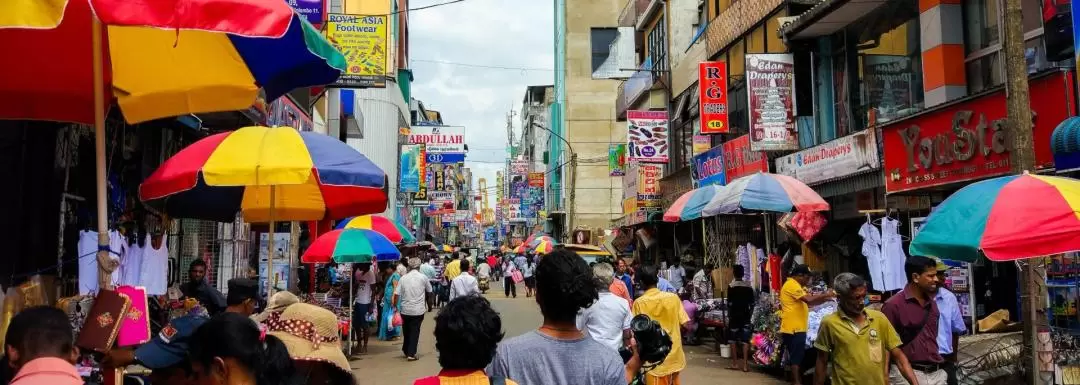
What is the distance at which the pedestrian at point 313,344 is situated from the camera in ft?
11.6

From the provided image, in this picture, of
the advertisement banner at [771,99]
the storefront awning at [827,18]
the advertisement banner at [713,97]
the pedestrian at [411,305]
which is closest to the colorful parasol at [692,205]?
the advertisement banner at [771,99]

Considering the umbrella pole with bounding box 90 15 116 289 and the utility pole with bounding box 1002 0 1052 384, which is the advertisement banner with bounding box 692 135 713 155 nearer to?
the utility pole with bounding box 1002 0 1052 384

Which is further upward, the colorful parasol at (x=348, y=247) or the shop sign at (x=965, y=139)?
the shop sign at (x=965, y=139)

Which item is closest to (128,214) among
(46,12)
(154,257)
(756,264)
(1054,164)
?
(154,257)

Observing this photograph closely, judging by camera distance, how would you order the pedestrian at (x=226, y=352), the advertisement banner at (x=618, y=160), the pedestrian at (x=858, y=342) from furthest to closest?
1. the advertisement banner at (x=618, y=160)
2. the pedestrian at (x=858, y=342)
3. the pedestrian at (x=226, y=352)

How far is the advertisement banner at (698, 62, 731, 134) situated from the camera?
1848cm

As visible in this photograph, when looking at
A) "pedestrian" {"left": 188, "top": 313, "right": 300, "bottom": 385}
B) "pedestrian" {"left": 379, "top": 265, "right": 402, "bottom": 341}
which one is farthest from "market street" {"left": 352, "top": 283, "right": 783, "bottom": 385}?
"pedestrian" {"left": 188, "top": 313, "right": 300, "bottom": 385}

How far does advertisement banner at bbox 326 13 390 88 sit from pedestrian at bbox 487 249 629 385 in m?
13.7

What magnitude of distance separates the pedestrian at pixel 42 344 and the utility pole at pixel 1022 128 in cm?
652

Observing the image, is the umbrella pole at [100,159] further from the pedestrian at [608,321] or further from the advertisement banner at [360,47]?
the advertisement banner at [360,47]

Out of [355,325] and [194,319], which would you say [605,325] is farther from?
[355,325]

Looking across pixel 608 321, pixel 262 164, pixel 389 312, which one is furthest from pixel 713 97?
pixel 262 164

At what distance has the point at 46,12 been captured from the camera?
3170mm

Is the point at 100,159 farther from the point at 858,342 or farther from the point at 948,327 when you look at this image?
the point at 948,327
